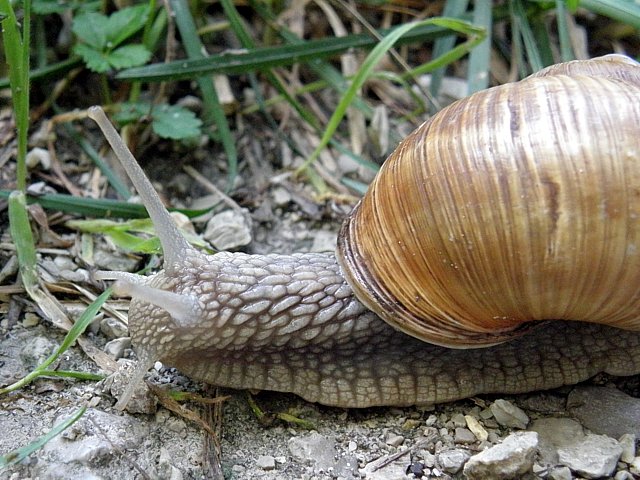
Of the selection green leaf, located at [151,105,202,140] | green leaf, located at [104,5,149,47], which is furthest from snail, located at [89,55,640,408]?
green leaf, located at [104,5,149,47]

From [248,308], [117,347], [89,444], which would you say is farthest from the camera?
[117,347]

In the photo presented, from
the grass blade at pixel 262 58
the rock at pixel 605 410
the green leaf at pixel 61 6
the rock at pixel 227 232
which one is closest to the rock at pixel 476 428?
the rock at pixel 605 410

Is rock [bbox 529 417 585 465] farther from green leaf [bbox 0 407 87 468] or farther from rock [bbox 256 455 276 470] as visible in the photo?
green leaf [bbox 0 407 87 468]

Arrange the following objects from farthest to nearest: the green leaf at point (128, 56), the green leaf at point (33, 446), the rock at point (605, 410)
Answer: the green leaf at point (128, 56), the rock at point (605, 410), the green leaf at point (33, 446)

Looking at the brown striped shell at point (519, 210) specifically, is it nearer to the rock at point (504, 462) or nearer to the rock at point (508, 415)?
the rock at point (508, 415)

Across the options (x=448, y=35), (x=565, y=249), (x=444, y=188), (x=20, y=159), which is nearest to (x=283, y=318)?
(x=444, y=188)

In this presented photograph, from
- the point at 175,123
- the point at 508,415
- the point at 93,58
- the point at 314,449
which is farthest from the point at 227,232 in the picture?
the point at 508,415

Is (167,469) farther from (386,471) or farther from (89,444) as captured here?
(386,471)
